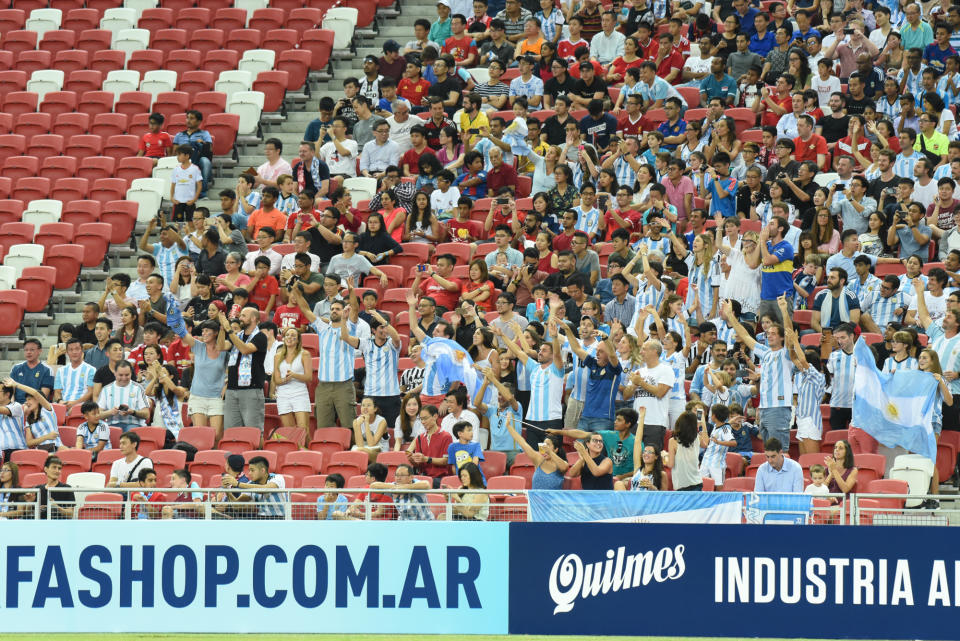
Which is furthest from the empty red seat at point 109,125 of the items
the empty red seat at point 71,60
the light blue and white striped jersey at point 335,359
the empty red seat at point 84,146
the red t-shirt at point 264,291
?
the light blue and white striped jersey at point 335,359

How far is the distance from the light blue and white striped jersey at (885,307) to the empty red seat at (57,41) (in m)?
14.4

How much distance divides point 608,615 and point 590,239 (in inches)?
247

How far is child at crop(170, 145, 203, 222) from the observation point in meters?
20.1

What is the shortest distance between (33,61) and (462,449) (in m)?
13.2

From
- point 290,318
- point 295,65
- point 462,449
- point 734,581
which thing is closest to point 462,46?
point 295,65

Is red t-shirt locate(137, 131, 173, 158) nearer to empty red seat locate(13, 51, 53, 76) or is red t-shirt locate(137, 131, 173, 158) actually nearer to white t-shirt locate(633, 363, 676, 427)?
empty red seat locate(13, 51, 53, 76)

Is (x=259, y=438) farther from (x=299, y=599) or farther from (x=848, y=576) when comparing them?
(x=848, y=576)

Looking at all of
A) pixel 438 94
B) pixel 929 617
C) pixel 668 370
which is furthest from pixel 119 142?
pixel 929 617

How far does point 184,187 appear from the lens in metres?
20.1

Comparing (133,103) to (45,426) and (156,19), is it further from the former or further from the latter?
(45,426)

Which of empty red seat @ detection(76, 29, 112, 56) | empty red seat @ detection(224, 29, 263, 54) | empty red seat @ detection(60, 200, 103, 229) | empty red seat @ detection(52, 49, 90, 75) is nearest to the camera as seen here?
empty red seat @ detection(60, 200, 103, 229)

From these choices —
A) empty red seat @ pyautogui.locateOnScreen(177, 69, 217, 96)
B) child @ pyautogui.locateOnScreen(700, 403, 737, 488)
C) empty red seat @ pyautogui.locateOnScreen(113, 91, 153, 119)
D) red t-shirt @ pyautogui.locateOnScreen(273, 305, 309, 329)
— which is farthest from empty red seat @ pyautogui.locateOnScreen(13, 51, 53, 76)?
child @ pyautogui.locateOnScreen(700, 403, 737, 488)

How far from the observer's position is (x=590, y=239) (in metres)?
17.5

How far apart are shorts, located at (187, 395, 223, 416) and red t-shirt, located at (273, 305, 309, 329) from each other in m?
1.17
